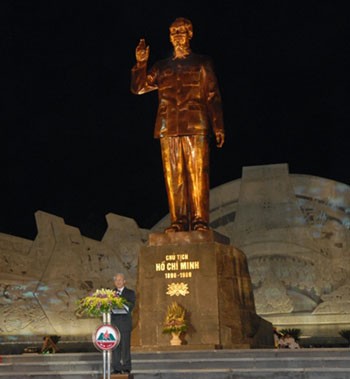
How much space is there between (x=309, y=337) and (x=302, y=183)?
20.1 feet

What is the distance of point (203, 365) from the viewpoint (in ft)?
23.5

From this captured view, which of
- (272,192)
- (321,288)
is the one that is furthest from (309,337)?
(272,192)

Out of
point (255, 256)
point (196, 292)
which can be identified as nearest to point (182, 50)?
point (196, 292)

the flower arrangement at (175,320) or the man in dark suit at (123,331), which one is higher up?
the flower arrangement at (175,320)

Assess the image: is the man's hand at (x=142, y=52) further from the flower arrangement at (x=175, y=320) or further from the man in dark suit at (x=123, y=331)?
the man in dark suit at (x=123, y=331)

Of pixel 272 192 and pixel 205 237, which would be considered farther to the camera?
pixel 272 192

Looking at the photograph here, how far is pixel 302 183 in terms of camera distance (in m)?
23.8

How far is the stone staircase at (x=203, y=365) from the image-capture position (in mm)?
6613

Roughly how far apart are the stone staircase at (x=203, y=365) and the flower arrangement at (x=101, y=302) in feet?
4.07

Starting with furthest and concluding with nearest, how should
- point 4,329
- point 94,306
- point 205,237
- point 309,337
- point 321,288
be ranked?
1. point 4,329
2. point 321,288
3. point 309,337
4. point 205,237
5. point 94,306

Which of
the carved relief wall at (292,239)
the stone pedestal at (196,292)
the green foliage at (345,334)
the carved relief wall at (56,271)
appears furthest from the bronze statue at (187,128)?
the carved relief wall at (56,271)

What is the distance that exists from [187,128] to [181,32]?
1.62m

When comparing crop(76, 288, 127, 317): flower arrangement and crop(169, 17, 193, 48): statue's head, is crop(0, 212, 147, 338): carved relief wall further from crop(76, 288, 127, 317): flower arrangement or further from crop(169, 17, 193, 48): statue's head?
crop(76, 288, 127, 317): flower arrangement

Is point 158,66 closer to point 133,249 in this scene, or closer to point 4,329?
point 133,249
